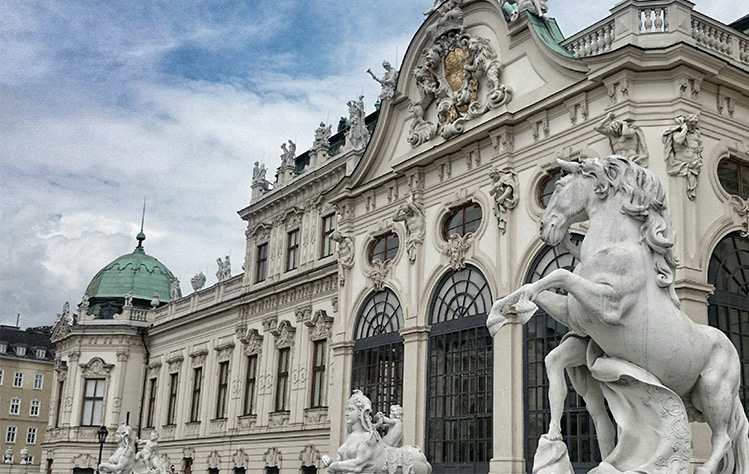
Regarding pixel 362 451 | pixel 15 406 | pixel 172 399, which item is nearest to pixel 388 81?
pixel 362 451

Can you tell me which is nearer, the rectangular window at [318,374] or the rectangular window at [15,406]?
the rectangular window at [318,374]

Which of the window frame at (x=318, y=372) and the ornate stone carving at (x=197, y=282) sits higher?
the ornate stone carving at (x=197, y=282)

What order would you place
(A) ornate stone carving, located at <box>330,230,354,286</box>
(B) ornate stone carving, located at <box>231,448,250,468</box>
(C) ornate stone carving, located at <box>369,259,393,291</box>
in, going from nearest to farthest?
(C) ornate stone carving, located at <box>369,259,393,291</box>
(A) ornate stone carving, located at <box>330,230,354,286</box>
(B) ornate stone carving, located at <box>231,448,250,468</box>

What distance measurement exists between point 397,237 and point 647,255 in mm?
17195

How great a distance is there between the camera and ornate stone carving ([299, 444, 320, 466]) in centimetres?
2742

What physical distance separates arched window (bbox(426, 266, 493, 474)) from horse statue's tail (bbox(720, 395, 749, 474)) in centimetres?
1303

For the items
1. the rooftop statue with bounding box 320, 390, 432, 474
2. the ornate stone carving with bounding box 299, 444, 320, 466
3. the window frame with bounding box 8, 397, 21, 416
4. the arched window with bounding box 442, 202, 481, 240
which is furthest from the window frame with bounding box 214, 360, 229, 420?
the window frame with bounding box 8, 397, 21, 416

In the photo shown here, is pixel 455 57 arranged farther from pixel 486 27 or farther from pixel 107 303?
pixel 107 303

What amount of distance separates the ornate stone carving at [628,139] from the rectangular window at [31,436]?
2488 inches

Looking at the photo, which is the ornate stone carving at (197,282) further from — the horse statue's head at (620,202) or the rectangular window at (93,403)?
the horse statue's head at (620,202)

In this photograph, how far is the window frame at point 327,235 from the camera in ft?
97.5

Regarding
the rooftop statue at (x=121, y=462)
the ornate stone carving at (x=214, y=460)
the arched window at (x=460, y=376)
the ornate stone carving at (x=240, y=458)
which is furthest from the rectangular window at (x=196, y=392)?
the rooftop statue at (x=121, y=462)

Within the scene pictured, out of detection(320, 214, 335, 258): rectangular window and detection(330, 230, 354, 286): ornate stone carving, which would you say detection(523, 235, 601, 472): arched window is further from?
detection(320, 214, 335, 258): rectangular window

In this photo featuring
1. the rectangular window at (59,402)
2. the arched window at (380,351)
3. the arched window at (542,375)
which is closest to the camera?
the arched window at (542,375)
